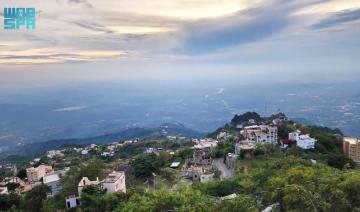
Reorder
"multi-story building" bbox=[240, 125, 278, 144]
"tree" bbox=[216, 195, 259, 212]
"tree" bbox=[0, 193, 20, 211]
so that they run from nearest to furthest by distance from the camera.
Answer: "tree" bbox=[216, 195, 259, 212] < "tree" bbox=[0, 193, 20, 211] < "multi-story building" bbox=[240, 125, 278, 144]

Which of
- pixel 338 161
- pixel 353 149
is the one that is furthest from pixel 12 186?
pixel 353 149

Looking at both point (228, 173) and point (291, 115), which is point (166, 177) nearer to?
point (228, 173)

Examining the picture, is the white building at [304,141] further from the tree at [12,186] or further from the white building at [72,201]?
the tree at [12,186]

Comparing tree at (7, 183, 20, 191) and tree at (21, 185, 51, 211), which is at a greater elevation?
tree at (21, 185, 51, 211)

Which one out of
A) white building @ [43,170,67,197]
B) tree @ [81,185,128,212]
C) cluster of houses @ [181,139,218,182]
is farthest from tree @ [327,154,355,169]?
white building @ [43,170,67,197]

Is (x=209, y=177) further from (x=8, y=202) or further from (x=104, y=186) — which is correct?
(x=8, y=202)

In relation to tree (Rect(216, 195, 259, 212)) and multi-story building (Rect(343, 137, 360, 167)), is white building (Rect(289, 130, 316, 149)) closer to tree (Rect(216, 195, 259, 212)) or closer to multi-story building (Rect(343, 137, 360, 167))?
multi-story building (Rect(343, 137, 360, 167))

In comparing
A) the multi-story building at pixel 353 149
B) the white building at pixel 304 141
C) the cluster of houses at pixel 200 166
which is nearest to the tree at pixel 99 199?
the cluster of houses at pixel 200 166
